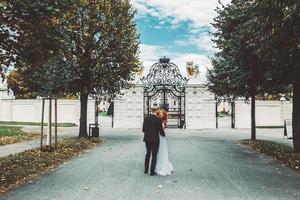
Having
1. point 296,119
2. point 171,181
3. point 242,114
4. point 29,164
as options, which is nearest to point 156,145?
point 171,181

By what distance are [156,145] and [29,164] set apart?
3.68 meters

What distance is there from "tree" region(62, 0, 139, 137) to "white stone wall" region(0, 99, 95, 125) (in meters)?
18.3

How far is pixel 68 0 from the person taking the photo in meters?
11.0

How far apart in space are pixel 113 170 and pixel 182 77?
25651mm

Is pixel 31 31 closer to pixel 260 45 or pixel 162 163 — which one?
pixel 162 163

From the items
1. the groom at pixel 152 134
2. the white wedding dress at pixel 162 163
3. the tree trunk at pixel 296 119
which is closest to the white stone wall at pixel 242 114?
the tree trunk at pixel 296 119

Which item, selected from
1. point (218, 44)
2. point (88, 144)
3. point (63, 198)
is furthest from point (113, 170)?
point (218, 44)

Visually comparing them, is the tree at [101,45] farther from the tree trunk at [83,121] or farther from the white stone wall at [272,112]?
the white stone wall at [272,112]

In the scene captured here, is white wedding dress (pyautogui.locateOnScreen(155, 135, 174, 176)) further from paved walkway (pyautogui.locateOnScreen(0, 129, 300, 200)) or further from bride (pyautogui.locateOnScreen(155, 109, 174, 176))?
paved walkway (pyautogui.locateOnScreen(0, 129, 300, 200))

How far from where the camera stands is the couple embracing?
12070 mm

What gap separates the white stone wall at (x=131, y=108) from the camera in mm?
40719

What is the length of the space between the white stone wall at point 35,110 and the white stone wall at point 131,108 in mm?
2584

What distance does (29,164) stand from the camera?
1335 centimetres

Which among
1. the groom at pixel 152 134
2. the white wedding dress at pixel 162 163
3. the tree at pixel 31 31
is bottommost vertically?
the white wedding dress at pixel 162 163
